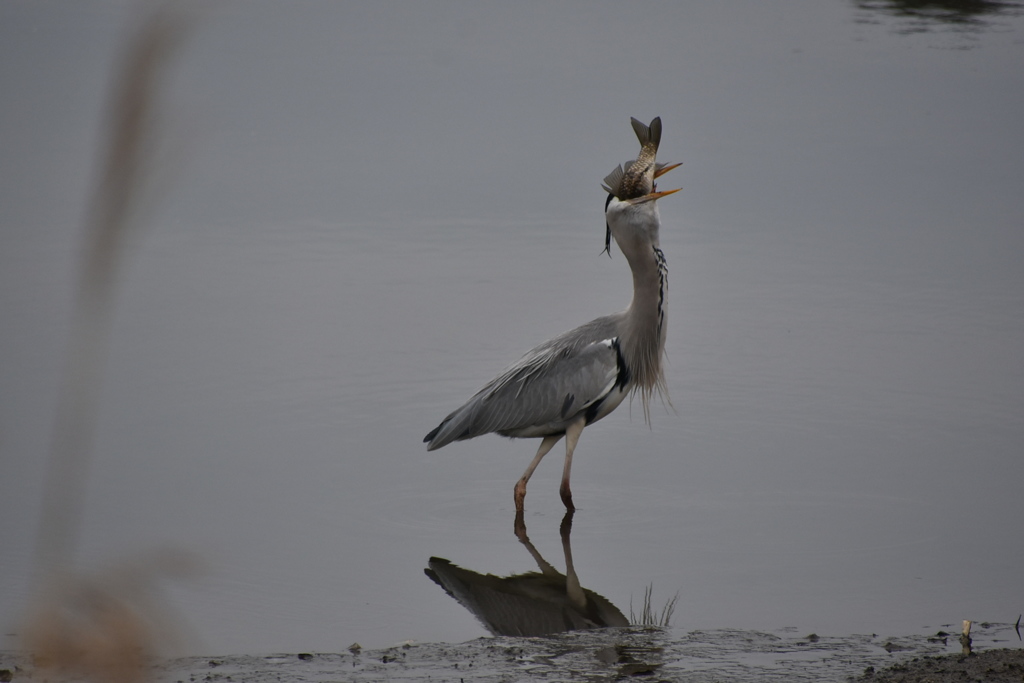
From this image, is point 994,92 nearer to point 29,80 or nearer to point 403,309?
point 403,309

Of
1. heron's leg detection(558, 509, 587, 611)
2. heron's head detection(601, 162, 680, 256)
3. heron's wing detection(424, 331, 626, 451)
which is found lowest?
heron's leg detection(558, 509, 587, 611)

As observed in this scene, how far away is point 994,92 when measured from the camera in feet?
44.7

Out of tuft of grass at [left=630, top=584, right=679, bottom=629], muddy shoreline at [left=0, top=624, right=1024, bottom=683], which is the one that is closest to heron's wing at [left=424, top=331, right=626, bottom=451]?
tuft of grass at [left=630, top=584, right=679, bottom=629]

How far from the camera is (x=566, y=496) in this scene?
5.71m

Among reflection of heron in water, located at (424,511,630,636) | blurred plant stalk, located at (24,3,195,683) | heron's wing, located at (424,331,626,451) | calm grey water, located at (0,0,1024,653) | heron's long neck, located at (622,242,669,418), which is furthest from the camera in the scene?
heron's long neck, located at (622,242,669,418)

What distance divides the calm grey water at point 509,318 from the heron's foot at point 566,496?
150 millimetres

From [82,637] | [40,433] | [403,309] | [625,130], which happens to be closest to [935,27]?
[625,130]

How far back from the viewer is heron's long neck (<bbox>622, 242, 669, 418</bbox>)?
19.4 feet

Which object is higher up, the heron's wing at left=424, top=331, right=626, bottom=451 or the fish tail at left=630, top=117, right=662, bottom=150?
the fish tail at left=630, top=117, right=662, bottom=150

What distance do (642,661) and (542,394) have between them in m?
1.94

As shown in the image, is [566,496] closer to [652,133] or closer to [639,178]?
[639,178]

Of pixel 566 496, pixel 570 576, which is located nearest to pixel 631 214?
pixel 566 496

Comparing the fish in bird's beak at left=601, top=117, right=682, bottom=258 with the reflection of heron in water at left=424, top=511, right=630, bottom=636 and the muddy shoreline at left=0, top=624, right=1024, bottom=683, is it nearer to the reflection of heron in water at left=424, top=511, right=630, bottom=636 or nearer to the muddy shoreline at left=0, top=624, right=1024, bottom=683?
the reflection of heron in water at left=424, top=511, right=630, bottom=636

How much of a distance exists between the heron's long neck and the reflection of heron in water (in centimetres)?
109
